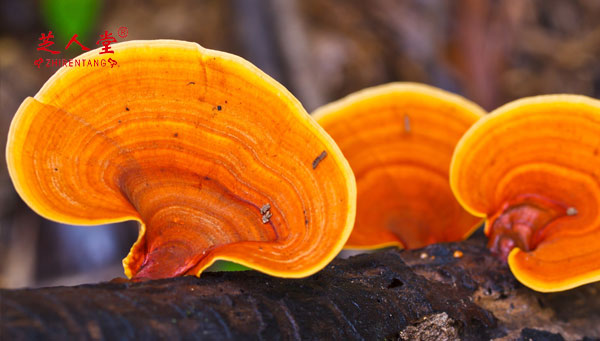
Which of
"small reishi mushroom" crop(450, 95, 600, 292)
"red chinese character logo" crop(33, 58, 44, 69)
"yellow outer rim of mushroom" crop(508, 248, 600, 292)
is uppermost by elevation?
"red chinese character logo" crop(33, 58, 44, 69)

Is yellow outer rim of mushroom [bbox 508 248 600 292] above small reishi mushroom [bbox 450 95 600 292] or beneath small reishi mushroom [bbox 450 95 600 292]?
beneath

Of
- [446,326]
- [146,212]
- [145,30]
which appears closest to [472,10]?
[145,30]

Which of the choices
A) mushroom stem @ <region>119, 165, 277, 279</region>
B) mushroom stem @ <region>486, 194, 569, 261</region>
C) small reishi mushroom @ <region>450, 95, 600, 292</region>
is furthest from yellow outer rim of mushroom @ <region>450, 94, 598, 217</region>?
mushroom stem @ <region>119, 165, 277, 279</region>

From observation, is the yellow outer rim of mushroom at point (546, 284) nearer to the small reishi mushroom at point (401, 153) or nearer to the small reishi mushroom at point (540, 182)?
the small reishi mushroom at point (540, 182)

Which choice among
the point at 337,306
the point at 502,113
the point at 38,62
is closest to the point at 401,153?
the point at 502,113

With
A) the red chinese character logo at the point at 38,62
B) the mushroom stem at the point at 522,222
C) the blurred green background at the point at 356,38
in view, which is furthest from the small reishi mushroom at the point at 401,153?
the red chinese character logo at the point at 38,62

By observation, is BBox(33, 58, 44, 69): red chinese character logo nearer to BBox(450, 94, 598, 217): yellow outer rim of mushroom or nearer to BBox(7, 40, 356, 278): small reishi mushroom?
BBox(7, 40, 356, 278): small reishi mushroom

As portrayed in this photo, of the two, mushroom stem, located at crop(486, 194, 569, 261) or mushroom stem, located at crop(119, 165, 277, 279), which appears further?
mushroom stem, located at crop(486, 194, 569, 261)

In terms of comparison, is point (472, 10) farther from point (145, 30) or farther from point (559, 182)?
point (559, 182)
